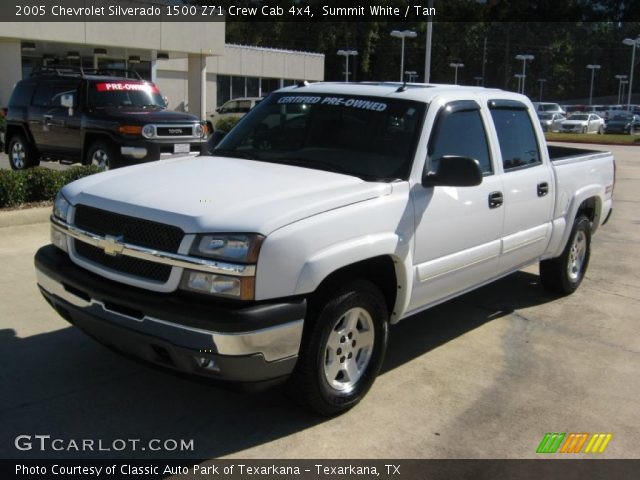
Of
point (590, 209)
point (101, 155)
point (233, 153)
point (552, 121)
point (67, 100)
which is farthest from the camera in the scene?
point (552, 121)

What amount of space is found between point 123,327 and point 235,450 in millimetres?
875

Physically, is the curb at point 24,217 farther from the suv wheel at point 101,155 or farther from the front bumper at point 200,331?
the front bumper at point 200,331

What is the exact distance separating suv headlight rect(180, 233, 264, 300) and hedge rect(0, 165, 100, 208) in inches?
228

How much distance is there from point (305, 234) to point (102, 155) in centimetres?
923

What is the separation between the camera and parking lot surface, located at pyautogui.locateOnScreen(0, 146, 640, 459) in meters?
3.71

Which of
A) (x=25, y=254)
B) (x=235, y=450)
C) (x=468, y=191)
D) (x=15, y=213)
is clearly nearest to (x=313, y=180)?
(x=468, y=191)

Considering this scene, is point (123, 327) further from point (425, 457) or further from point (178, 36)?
point (178, 36)

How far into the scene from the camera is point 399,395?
432 centimetres

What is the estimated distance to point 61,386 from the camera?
4188 millimetres

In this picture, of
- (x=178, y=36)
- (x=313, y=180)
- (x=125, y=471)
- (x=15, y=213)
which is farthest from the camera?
(x=178, y=36)

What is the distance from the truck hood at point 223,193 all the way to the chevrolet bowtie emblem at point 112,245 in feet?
0.49

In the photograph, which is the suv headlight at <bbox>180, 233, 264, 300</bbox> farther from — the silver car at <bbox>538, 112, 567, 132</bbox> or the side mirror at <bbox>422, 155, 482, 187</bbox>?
the silver car at <bbox>538, 112, 567, 132</bbox>

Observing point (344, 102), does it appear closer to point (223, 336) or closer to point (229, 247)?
point (229, 247)
